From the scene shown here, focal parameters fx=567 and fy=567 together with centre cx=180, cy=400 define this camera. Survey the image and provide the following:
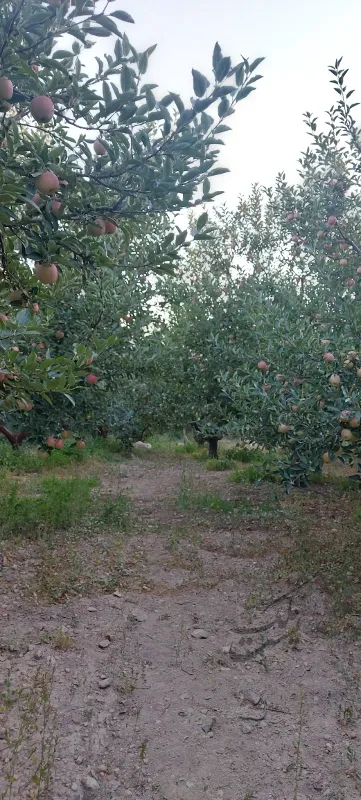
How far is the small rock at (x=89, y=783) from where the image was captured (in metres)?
2.87

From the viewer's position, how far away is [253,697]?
368cm

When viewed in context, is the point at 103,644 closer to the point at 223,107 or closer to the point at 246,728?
the point at 246,728

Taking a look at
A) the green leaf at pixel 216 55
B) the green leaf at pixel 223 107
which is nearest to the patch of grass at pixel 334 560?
the green leaf at pixel 223 107

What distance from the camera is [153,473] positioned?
12.3 m

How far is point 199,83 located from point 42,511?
5.39m

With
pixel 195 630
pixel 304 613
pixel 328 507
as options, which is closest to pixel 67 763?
pixel 195 630

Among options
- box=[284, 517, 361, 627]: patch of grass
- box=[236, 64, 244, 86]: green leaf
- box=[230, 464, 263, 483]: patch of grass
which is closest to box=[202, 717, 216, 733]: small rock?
box=[284, 517, 361, 627]: patch of grass

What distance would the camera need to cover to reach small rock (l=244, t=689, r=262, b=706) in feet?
A: 12.0

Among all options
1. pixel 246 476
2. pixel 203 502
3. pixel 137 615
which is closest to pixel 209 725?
pixel 137 615

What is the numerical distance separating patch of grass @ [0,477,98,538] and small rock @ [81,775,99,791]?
3512 mm

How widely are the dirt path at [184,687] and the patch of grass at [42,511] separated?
2.26ft

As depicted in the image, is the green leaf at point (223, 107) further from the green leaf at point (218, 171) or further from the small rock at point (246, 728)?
the small rock at point (246, 728)

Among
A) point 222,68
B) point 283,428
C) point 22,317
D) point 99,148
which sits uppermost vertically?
point 222,68

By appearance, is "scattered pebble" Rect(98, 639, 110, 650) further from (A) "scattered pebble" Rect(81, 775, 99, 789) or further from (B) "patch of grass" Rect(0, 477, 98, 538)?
(B) "patch of grass" Rect(0, 477, 98, 538)
